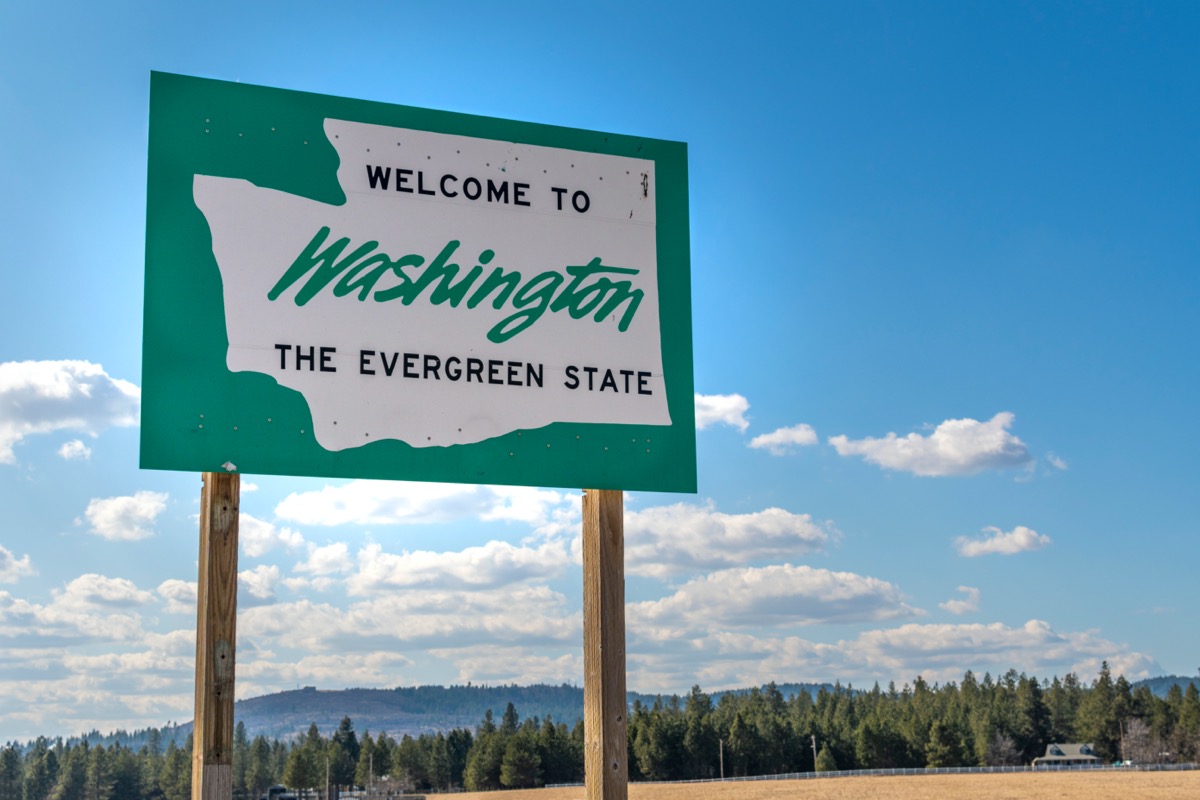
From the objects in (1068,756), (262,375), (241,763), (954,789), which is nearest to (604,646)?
(262,375)

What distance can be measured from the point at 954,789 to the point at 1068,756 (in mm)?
43914

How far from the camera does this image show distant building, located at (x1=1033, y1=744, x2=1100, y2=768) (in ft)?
306

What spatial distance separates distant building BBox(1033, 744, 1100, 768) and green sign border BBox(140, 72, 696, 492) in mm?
94824

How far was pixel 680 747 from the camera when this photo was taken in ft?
276

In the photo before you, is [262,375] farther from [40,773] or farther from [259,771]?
[40,773]

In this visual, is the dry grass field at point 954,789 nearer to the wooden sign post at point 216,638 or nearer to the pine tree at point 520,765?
the pine tree at point 520,765

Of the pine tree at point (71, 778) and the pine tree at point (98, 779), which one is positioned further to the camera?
the pine tree at point (71, 778)

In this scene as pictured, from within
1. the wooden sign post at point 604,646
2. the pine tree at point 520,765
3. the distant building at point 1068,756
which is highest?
the wooden sign post at point 604,646

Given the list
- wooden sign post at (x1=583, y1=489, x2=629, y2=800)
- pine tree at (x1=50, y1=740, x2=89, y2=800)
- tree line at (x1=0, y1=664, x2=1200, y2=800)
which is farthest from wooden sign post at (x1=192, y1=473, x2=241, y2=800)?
pine tree at (x1=50, y1=740, x2=89, y2=800)

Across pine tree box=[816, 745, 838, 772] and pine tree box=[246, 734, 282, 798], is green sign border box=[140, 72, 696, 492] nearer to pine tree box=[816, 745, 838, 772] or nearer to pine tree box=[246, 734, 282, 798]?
pine tree box=[816, 745, 838, 772]

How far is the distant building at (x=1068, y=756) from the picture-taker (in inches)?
3671

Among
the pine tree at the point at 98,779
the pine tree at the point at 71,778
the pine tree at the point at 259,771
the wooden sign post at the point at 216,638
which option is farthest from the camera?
the pine tree at the point at 259,771

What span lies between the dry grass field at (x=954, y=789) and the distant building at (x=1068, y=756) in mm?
26306

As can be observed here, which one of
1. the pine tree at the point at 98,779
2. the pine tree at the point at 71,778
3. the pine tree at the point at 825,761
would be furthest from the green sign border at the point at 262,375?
the pine tree at the point at 71,778
